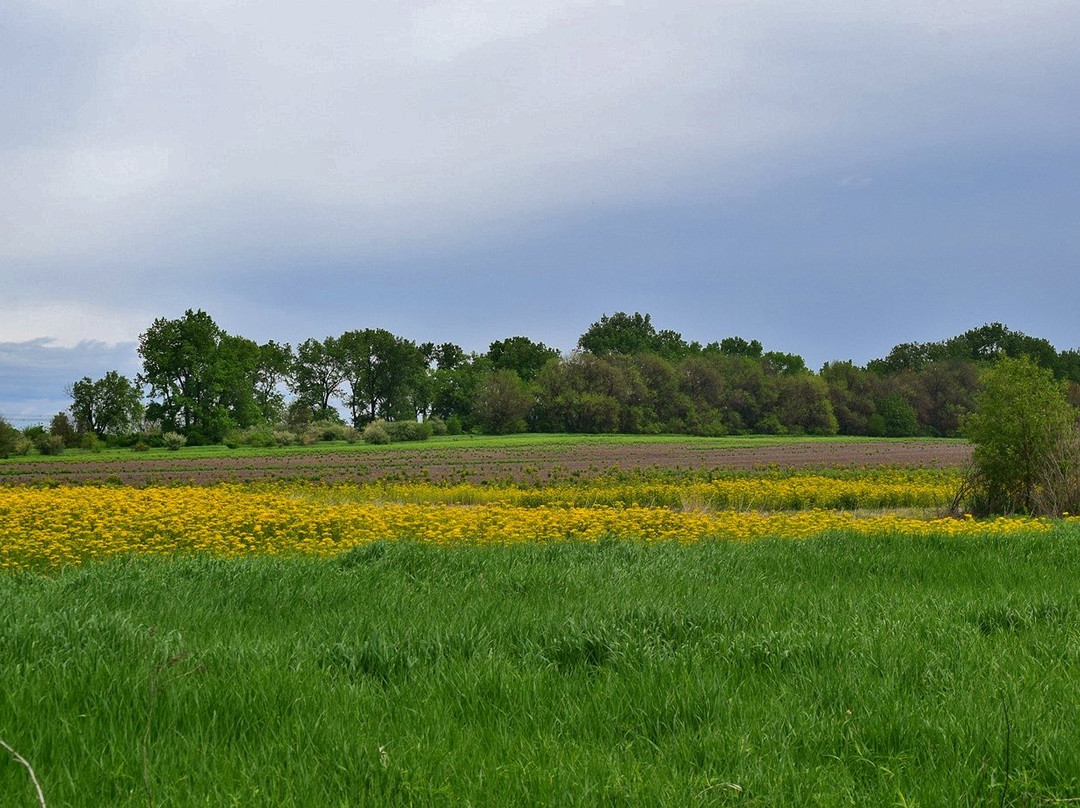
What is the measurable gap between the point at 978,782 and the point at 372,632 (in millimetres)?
3166

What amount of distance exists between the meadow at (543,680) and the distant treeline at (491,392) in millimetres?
60241

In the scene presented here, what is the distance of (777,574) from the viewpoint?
24.3 ft

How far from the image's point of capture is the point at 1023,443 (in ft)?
56.4

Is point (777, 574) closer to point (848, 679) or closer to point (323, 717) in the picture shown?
point (848, 679)

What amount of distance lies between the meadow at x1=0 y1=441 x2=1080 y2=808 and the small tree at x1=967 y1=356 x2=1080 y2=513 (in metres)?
10.5

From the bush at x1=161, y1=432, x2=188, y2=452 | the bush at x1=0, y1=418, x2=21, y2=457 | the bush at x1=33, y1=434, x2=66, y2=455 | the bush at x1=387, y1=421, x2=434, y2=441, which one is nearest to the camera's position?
the bush at x1=0, y1=418, x2=21, y2=457

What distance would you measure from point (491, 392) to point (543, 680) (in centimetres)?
8037

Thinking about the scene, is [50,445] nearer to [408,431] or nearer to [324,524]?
[408,431]

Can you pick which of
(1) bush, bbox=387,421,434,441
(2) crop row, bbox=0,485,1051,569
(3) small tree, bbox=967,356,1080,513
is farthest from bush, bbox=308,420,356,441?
(3) small tree, bbox=967,356,1080,513

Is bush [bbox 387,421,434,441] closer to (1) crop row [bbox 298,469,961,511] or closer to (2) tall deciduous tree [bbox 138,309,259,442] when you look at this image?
(2) tall deciduous tree [bbox 138,309,259,442]

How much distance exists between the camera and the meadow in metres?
2.96

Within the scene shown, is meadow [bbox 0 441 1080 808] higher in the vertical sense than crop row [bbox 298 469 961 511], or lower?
higher

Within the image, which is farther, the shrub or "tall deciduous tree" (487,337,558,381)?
"tall deciduous tree" (487,337,558,381)

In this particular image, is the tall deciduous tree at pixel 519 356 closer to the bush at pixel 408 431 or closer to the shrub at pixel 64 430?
the bush at pixel 408 431
